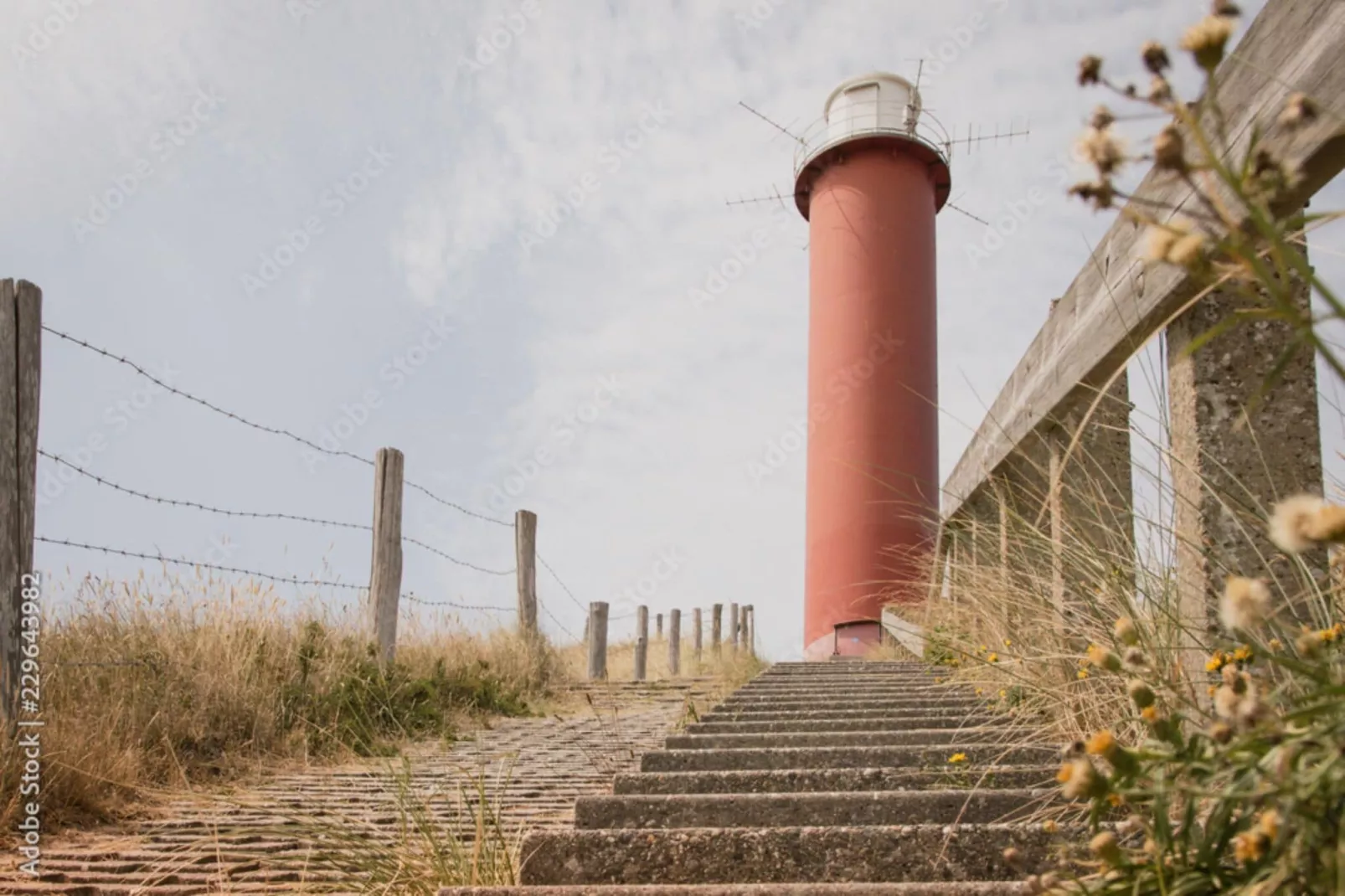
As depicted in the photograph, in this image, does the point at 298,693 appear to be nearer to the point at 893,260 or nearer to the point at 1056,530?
the point at 1056,530

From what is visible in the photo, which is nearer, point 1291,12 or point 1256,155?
point 1256,155

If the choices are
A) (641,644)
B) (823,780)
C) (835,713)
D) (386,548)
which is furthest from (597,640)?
(823,780)

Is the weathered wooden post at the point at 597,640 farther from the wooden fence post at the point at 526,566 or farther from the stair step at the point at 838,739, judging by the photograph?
the stair step at the point at 838,739

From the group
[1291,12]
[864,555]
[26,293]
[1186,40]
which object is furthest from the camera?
[864,555]

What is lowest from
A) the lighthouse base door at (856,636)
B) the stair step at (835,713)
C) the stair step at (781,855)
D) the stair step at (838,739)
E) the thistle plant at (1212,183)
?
the stair step at (781,855)

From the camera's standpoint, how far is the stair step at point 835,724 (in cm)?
345

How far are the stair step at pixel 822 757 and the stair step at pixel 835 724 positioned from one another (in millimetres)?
473

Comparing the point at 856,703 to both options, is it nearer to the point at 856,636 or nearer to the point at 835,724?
the point at 835,724

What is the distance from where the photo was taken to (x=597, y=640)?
12.7 metres

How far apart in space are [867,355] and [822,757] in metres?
9.42

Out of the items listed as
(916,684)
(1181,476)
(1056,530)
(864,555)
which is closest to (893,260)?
(864,555)

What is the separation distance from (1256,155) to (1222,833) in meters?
0.63

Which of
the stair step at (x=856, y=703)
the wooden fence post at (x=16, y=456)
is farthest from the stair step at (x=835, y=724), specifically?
the wooden fence post at (x=16, y=456)

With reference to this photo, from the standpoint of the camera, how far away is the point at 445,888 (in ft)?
5.43
